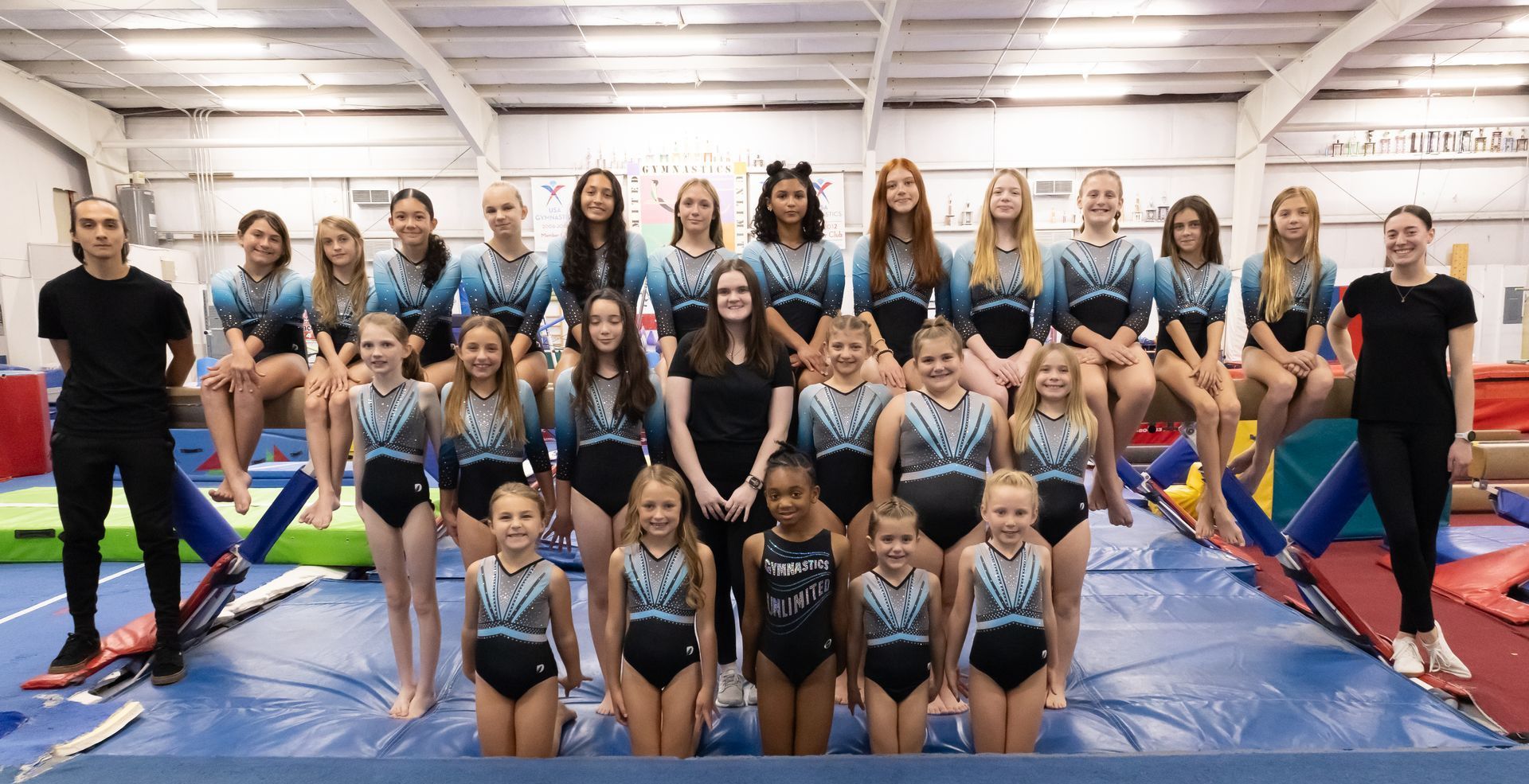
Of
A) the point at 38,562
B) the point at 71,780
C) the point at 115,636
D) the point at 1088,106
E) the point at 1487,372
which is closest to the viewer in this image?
the point at 71,780

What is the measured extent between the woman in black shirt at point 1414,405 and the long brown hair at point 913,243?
2062 millimetres

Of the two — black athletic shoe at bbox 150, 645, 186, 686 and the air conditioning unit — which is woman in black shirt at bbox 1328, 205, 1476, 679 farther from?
the air conditioning unit

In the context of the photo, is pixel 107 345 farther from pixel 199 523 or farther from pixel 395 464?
pixel 395 464

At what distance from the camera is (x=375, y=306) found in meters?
3.64

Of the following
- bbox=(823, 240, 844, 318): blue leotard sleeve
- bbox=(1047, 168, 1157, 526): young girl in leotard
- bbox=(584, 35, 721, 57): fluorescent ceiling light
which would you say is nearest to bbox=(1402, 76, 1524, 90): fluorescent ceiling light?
bbox=(584, 35, 721, 57): fluorescent ceiling light

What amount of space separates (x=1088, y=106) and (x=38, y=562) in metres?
14.4

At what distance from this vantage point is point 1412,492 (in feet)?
11.8

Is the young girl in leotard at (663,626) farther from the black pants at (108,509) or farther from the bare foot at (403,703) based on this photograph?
the black pants at (108,509)

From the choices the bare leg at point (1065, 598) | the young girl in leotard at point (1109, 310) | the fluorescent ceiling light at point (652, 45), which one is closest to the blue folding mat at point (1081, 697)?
the bare leg at point (1065, 598)

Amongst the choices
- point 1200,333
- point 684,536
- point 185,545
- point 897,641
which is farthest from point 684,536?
point 185,545

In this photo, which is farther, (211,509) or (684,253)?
(211,509)

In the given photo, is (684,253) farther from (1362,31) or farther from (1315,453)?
(1362,31)

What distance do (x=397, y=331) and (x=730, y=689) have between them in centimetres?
211

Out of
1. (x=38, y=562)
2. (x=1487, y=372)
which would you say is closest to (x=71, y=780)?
(x=38, y=562)
